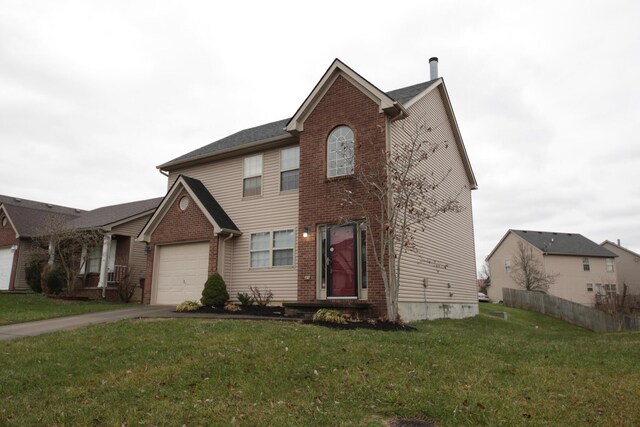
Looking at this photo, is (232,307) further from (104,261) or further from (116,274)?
(116,274)

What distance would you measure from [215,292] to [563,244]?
41887mm

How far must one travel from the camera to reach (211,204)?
16438mm

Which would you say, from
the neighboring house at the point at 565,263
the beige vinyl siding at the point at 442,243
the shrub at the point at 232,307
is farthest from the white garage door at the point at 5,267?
the neighboring house at the point at 565,263

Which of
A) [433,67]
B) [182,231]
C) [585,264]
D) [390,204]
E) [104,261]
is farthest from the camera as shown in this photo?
[585,264]

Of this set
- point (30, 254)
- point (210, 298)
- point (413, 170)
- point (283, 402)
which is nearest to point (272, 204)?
point (210, 298)

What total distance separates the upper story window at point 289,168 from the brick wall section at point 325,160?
1.14m

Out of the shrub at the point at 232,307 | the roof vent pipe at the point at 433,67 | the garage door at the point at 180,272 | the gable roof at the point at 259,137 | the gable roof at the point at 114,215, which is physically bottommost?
the shrub at the point at 232,307

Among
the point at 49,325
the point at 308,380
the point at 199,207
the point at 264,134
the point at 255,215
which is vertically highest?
the point at 264,134

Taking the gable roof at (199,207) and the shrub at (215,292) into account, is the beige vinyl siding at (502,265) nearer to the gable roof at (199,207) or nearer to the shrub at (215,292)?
the gable roof at (199,207)

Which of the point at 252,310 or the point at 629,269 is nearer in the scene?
the point at 252,310

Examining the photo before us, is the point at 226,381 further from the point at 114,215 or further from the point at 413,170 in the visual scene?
the point at 114,215

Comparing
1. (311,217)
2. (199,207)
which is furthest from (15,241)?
(311,217)

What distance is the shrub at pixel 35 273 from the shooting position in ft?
72.7

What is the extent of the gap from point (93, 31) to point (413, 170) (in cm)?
1122
